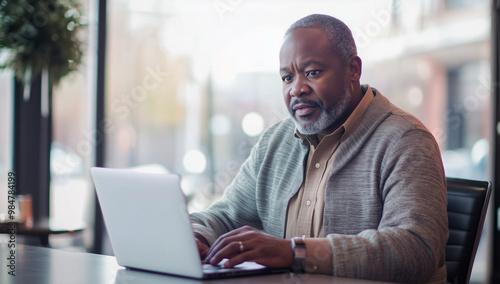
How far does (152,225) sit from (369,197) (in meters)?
0.62

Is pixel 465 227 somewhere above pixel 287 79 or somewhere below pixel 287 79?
A: below

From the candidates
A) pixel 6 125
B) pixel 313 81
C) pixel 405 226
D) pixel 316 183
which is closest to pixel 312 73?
pixel 313 81

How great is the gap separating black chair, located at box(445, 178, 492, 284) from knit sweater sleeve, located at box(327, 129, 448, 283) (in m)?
0.13

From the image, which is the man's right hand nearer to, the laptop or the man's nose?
the laptop

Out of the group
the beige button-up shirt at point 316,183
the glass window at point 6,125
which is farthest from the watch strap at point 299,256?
the glass window at point 6,125

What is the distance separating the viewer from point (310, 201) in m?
1.70

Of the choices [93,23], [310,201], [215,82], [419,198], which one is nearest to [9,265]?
[310,201]

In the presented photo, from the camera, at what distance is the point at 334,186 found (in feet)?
5.31

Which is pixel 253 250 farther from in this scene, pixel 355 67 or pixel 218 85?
pixel 218 85

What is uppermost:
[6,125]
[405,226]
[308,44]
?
[308,44]

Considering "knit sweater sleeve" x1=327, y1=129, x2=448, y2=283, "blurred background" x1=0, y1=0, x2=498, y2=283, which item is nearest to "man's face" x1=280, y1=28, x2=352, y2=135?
"knit sweater sleeve" x1=327, y1=129, x2=448, y2=283

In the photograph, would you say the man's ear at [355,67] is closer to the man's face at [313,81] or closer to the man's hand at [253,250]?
the man's face at [313,81]

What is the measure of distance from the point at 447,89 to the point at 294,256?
8.93 feet

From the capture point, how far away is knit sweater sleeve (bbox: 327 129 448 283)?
48.9 inches
